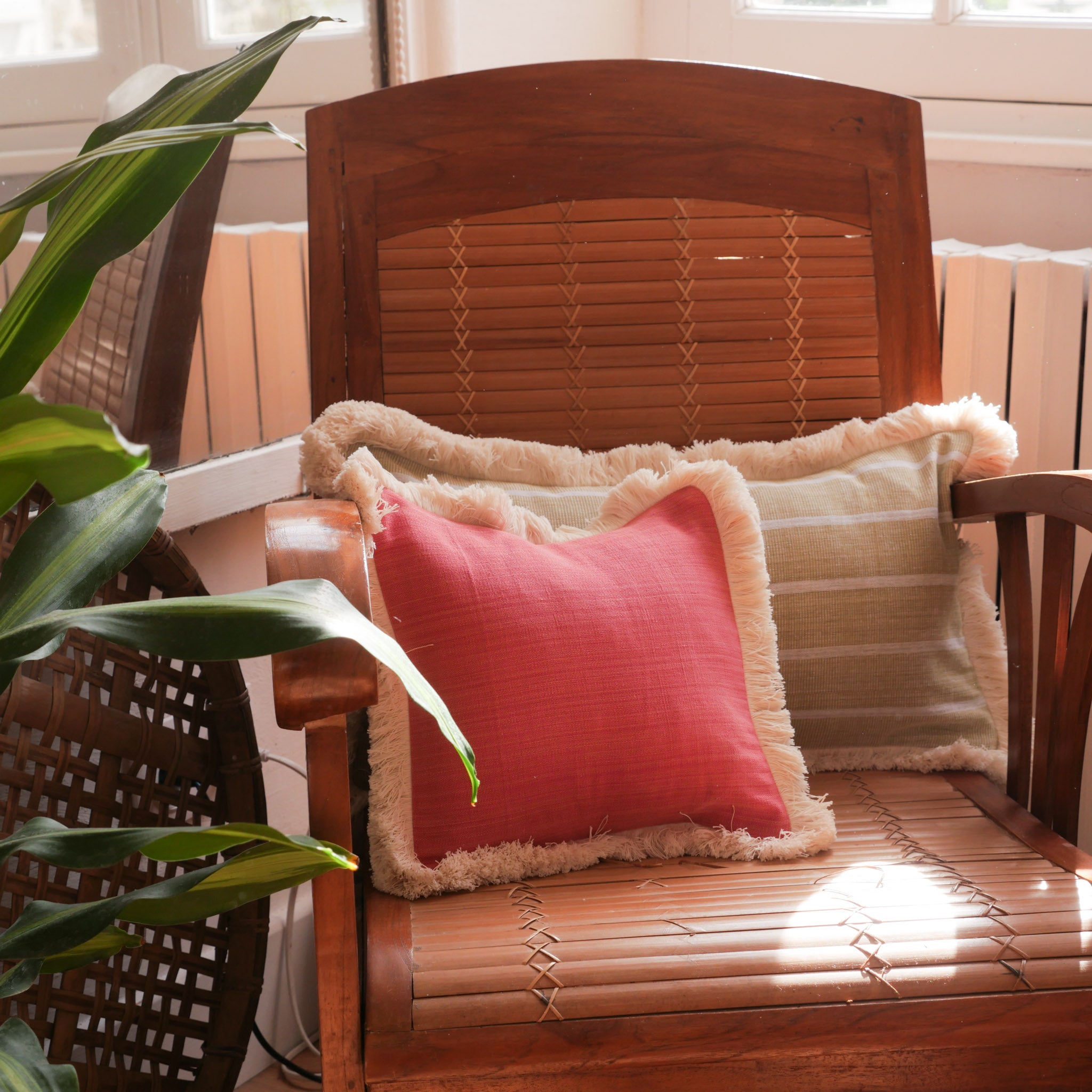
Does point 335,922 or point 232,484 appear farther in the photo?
point 232,484

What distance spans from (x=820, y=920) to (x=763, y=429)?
585 millimetres

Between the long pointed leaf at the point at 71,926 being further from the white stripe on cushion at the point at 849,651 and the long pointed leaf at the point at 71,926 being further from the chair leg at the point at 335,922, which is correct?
the white stripe on cushion at the point at 849,651

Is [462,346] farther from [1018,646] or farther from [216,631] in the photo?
[216,631]

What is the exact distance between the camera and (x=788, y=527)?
3.63ft

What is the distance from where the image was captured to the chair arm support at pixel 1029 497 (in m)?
0.95

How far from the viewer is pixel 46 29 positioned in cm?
105

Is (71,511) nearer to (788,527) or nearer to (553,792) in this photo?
(553,792)

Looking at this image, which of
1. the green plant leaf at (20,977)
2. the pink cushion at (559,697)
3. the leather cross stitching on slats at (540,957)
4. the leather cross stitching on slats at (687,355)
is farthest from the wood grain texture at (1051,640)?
the green plant leaf at (20,977)

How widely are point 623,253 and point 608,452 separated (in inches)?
8.6

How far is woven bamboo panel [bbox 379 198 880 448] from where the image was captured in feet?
3.92

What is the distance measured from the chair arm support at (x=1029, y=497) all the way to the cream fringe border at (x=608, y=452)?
4 cm

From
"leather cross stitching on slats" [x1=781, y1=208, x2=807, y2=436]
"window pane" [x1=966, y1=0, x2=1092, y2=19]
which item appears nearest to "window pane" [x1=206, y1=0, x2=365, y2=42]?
"leather cross stitching on slats" [x1=781, y1=208, x2=807, y2=436]

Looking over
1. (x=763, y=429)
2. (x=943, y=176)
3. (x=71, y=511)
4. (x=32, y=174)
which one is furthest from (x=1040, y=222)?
(x=71, y=511)

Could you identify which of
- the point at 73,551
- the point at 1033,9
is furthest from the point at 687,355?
the point at 1033,9
